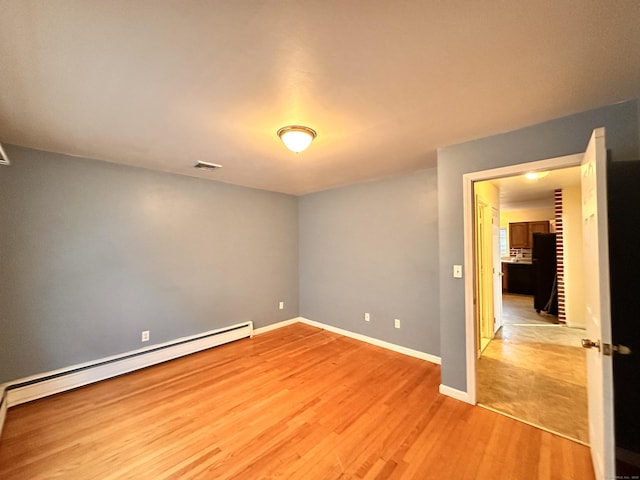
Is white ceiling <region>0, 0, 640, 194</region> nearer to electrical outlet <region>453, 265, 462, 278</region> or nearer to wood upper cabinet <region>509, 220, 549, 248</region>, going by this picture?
electrical outlet <region>453, 265, 462, 278</region>

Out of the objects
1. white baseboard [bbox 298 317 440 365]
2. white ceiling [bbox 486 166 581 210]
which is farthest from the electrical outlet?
white ceiling [bbox 486 166 581 210]

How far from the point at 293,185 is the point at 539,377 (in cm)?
402

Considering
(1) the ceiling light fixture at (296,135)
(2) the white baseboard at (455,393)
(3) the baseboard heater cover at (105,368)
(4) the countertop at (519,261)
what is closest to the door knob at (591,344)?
(2) the white baseboard at (455,393)

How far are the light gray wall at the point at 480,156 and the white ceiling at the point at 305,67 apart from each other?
0.10 metres

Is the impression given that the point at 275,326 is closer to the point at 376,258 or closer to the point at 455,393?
the point at 376,258

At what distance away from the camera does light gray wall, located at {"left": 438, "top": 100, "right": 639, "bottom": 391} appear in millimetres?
1692

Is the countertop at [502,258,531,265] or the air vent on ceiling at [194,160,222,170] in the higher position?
the air vent on ceiling at [194,160,222,170]

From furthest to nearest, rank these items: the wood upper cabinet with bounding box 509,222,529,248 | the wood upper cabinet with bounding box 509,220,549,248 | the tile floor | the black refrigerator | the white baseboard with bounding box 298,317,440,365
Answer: the wood upper cabinet with bounding box 509,222,529,248 → the wood upper cabinet with bounding box 509,220,549,248 → the black refrigerator → the white baseboard with bounding box 298,317,440,365 → the tile floor

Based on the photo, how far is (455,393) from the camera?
7.91 feet

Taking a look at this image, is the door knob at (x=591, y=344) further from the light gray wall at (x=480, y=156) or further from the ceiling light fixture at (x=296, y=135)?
the ceiling light fixture at (x=296, y=135)

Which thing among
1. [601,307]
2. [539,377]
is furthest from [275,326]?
[601,307]

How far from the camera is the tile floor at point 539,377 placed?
7.02 ft

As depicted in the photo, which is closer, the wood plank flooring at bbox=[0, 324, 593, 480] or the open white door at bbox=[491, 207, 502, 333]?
the wood plank flooring at bbox=[0, 324, 593, 480]

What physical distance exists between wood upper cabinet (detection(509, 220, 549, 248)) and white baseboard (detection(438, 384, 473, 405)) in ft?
23.1
